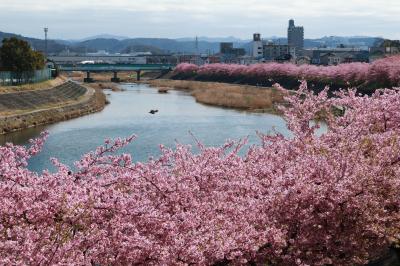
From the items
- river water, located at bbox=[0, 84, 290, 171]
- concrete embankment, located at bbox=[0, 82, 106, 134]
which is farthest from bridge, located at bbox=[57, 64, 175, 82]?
river water, located at bbox=[0, 84, 290, 171]

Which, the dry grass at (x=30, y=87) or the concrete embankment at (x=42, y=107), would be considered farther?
the dry grass at (x=30, y=87)

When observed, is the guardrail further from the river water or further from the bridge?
the river water

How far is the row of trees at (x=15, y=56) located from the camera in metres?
62.5

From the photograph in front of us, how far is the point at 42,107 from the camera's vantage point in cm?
5769

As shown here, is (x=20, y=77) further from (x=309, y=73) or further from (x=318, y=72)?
(x=318, y=72)

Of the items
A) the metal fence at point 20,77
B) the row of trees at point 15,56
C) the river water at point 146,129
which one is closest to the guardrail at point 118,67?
the metal fence at point 20,77

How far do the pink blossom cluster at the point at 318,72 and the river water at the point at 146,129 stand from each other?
12.2 meters

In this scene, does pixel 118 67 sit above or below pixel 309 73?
above

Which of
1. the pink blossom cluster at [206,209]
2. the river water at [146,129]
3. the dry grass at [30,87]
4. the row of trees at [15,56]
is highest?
the row of trees at [15,56]

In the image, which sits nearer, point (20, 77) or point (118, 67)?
point (20, 77)

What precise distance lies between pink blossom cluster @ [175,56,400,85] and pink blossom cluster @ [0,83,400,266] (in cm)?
4190

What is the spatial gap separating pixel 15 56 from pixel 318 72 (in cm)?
4898

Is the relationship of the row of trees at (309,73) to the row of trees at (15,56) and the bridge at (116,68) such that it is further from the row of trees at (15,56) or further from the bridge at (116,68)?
the row of trees at (15,56)

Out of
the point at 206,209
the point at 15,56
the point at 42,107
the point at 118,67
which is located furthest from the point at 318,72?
the point at 206,209
